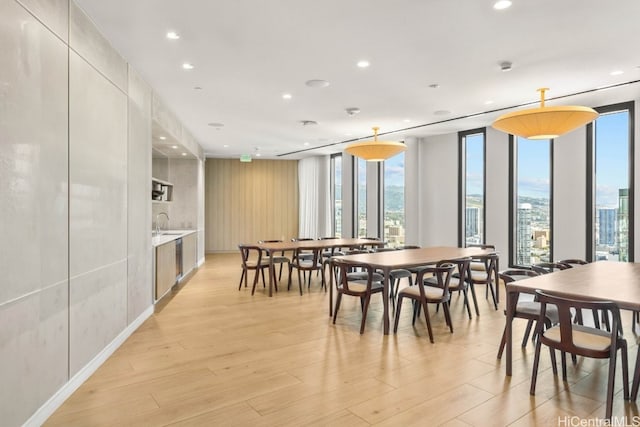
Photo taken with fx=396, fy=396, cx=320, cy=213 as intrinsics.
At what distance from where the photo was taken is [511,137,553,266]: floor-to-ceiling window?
7.18 meters

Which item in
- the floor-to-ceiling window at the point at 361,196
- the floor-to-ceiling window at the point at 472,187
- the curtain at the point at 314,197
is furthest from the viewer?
the curtain at the point at 314,197

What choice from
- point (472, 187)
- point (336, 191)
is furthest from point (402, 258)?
point (336, 191)

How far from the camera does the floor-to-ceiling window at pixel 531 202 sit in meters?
7.18

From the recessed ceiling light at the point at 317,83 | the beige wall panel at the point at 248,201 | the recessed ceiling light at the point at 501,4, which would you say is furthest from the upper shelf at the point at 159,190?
the recessed ceiling light at the point at 501,4

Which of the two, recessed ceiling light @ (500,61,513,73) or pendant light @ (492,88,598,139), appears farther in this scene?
recessed ceiling light @ (500,61,513,73)

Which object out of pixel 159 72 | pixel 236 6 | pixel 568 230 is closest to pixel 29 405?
pixel 236 6

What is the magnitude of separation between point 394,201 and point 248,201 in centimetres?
521

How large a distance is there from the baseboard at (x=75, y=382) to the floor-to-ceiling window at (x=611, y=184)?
700 cm

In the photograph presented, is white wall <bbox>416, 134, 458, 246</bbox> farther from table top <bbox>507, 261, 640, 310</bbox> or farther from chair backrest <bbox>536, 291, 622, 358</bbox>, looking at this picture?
chair backrest <bbox>536, 291, 622, 358</bbox>

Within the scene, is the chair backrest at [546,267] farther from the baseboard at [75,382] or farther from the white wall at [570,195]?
the baseboard at [75,382]

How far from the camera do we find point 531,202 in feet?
24.6

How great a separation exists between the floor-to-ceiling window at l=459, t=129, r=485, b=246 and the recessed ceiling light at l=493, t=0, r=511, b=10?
5.31 meters

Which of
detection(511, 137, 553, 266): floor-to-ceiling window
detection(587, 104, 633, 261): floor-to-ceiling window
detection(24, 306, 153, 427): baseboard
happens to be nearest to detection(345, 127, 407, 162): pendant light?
detection(511, 137, 553, 266): floor-to-ceiling window

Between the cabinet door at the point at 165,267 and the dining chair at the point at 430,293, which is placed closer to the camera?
the dining chair at the point at 430,293
